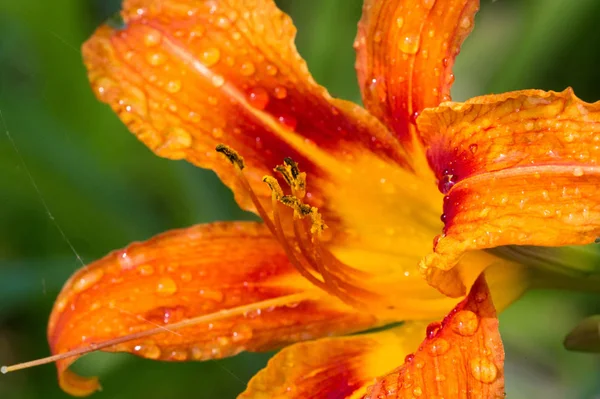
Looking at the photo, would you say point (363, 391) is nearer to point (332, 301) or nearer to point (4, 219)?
point (332, 301)

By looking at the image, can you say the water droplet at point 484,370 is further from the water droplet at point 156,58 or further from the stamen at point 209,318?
the water droplet at point 156,58

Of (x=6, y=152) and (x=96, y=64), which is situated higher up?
(x=96, y=64)

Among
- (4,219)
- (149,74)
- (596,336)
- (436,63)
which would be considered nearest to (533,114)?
→ (436,63)

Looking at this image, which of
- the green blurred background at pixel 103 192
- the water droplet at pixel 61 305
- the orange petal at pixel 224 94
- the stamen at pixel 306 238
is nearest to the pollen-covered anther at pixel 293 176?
the stamen at pixel 306 238

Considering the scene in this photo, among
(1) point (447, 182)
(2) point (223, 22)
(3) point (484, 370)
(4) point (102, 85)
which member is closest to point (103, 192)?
(4) point (102, 85)

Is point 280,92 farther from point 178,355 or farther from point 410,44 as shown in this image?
point 178,355

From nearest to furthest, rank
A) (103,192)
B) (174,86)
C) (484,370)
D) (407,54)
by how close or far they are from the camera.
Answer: (484,370) < (407,54) < (174,86) < (103,192)
